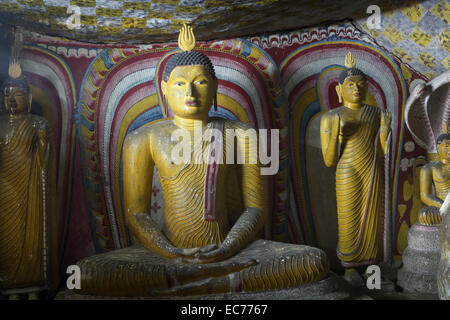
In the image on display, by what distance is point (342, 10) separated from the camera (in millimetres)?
4934

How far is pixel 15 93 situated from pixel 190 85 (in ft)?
4.31

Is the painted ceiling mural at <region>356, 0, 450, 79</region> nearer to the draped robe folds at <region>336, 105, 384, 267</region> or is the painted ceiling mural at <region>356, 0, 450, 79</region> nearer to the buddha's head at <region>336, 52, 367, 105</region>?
the buddha's head at <region>336, 52, 367, 105</region>

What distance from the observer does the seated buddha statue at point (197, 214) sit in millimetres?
3619

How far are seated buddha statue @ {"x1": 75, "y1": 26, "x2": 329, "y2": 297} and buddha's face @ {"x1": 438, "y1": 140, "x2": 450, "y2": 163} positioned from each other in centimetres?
163

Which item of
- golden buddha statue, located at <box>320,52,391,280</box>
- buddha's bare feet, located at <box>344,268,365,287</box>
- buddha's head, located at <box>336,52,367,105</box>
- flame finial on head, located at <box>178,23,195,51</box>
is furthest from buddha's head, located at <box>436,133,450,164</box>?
flame finial on head, located at <box>178,23,195,51</box>

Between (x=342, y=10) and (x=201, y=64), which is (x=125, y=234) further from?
(x=342, y=10)

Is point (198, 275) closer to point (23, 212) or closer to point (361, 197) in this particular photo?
point (23, 212)

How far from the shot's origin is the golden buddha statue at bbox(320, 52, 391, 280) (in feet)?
14.9

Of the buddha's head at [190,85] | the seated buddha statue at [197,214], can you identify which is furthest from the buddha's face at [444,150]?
the buddha's head at [190,85]

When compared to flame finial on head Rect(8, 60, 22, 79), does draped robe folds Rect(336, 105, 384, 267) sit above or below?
below

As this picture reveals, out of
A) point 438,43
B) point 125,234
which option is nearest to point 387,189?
point 438,43

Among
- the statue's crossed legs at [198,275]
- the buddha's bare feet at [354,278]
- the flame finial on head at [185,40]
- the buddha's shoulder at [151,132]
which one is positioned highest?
the flame finial on head at [185,40]

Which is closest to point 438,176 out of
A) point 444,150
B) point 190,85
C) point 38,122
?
point 444,150

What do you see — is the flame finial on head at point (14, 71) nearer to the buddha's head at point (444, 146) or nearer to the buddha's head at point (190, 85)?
the buddha's head at point (190, 85)
